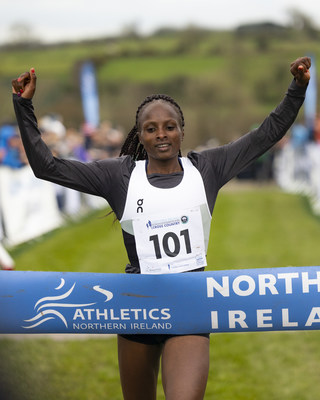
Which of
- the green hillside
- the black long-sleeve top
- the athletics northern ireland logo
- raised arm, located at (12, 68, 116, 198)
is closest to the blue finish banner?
the athletics northern ireland logo

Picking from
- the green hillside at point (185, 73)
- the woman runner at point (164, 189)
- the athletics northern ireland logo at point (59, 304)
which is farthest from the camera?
the green hillside at point (185, 73)

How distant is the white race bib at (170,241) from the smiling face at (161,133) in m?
0.29

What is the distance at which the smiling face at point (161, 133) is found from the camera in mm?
3570

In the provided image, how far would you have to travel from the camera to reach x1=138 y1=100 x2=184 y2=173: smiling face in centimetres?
357

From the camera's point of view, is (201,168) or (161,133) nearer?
(161,133)

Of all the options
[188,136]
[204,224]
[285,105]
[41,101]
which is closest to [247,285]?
[204,224]

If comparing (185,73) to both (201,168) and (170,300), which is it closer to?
(201,168)

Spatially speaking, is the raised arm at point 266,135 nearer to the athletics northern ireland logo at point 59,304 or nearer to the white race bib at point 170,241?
the white race bib at point 170,241

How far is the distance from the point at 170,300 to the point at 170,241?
1.02 feet

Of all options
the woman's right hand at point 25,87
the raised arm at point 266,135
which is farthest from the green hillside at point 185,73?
the woman's right hand at point 25,87

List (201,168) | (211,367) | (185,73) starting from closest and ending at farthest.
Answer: (201,168)
(211,367)
(185,73)

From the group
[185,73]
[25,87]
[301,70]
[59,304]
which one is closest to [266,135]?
[301,70]

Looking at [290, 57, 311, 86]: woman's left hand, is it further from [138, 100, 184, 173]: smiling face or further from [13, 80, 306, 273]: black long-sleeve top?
[138, 100, 184, 173]: smiling face

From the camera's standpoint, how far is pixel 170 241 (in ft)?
11.6
